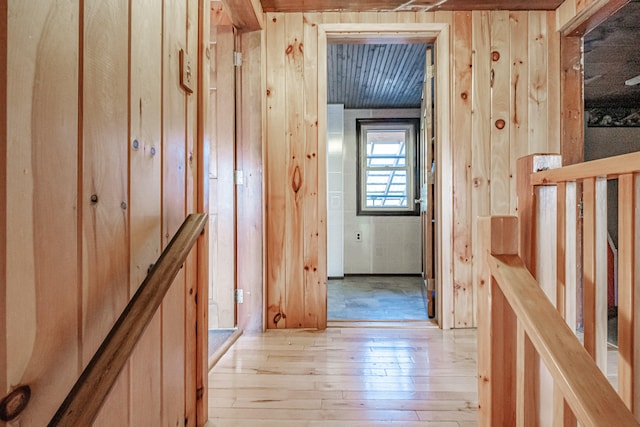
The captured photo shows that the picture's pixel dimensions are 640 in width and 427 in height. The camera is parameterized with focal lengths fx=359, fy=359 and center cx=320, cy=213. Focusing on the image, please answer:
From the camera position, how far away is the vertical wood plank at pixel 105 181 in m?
0.81

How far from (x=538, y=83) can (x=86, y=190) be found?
120 inches

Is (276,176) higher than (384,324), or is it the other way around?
(276,176)

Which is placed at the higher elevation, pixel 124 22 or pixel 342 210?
pixel 124 22

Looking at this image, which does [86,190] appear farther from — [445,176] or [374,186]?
[374,186]

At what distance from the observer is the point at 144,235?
3.43ft

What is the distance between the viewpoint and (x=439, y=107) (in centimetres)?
275

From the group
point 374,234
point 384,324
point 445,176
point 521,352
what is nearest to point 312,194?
point 445,176

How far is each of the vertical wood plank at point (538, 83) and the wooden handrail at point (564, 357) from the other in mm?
2101

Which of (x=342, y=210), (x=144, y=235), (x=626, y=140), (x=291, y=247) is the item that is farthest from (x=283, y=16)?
(x=626, y=140)

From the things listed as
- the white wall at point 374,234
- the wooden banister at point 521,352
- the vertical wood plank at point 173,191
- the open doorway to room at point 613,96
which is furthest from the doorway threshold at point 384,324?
the white wall at point 374,234

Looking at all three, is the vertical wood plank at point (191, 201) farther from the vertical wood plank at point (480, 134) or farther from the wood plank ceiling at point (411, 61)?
the vertical wood plank at point (480, 134)

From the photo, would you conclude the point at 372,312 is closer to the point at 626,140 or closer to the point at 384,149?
the point at 384,149

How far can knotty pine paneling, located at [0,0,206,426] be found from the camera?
0.63m

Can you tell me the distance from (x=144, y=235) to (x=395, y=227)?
4.58m
